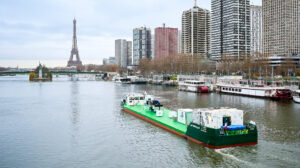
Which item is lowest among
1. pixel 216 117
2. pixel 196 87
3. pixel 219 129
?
pixel 219 129

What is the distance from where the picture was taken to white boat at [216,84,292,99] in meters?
64.3

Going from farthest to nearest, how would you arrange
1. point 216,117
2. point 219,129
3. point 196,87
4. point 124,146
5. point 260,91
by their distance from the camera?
point 196,87 → point 260,91 → point 124,146 → point 216,117 → point 219,129

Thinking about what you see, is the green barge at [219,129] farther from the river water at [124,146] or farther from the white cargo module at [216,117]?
the river water at [124,146]

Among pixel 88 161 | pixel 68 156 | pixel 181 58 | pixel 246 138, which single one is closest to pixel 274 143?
pixel 246 138

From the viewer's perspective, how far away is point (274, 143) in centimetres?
2722

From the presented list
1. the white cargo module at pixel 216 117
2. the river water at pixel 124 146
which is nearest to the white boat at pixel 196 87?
the river water at pixel 124 146

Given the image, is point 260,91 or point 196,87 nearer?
point 260,91

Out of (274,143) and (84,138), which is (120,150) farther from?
(274,143)

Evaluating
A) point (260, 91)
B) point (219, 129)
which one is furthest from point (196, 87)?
point (219, 129)

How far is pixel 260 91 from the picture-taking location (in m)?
68.5

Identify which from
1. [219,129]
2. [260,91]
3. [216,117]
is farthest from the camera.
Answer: [260,91]

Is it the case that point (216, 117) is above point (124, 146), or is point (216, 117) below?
above

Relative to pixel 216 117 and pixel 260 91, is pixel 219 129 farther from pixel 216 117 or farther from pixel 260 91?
pixel 260 91

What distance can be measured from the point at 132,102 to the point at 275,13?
184 meters
